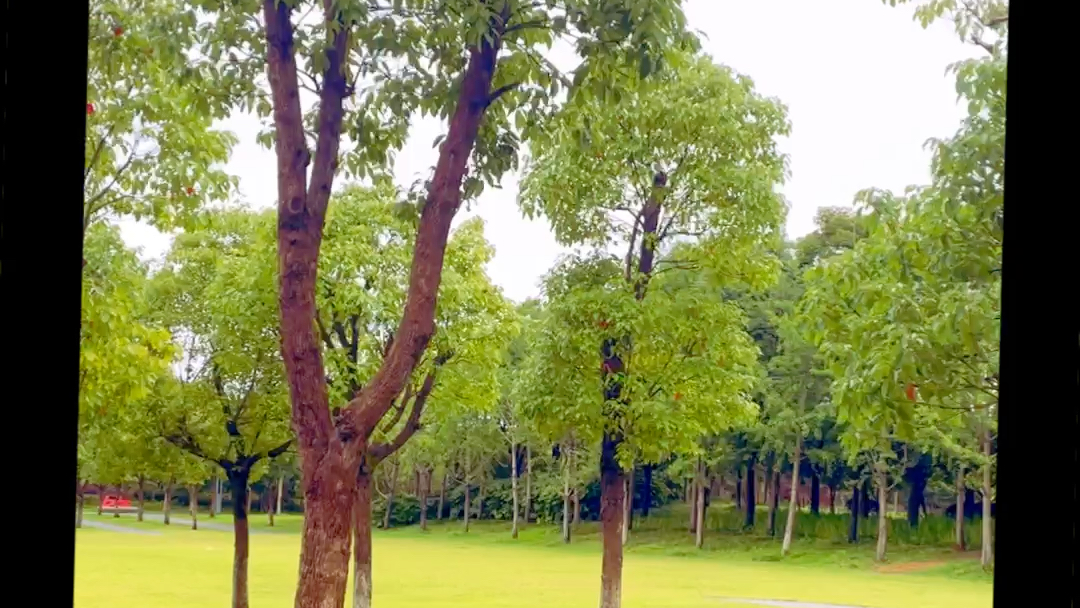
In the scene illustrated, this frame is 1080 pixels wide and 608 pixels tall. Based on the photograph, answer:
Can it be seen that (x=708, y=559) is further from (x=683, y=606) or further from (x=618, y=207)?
(x=618, y=207)

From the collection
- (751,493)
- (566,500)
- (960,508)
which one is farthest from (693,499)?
(960,508)

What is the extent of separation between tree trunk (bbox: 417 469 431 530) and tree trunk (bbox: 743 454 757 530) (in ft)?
7.14

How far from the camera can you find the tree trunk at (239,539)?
198 inches

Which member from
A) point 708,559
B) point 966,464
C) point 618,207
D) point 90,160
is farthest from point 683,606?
point 90,160

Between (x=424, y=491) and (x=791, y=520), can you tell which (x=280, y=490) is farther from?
(x=791, y=520)

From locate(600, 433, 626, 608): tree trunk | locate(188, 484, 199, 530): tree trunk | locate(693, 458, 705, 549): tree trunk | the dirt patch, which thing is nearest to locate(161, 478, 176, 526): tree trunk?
locate(188, 484, 199, 530): tree trunk

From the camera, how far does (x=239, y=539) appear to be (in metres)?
5.04

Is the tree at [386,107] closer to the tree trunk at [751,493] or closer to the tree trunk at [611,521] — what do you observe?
the tree trunk at [611,521]

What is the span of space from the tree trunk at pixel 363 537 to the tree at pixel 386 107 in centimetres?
201

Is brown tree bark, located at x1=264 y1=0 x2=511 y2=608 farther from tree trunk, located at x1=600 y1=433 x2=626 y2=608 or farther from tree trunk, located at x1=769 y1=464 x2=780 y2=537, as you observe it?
tree trunk, located at x1=769 y1=464 x2=780 y2=537

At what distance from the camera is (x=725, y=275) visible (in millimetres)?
4574
